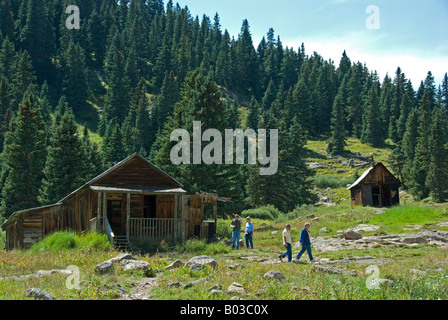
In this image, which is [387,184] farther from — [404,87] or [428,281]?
[404,87]

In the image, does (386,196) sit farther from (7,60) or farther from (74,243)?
(7,60)

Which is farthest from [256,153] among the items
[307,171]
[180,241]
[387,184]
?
[180,241]

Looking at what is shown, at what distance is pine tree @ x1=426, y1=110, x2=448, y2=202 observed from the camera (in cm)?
6159

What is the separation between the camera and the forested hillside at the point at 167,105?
43.3m

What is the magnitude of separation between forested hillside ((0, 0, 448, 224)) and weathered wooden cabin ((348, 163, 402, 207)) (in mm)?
8029

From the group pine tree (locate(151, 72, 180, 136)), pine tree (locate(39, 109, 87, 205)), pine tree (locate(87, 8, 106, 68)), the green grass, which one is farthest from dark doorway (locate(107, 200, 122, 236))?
pine tree (locate(87, 8, 106, 68))

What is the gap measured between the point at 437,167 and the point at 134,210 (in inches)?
1971

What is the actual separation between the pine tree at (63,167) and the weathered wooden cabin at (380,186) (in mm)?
26911

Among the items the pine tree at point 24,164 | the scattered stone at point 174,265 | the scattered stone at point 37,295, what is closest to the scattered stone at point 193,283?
the scattered stone at point 174,265

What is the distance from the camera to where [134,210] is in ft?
93.7

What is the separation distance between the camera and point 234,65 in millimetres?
139750

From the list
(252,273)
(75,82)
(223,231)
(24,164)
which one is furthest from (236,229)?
(75,82)

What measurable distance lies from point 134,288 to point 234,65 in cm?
13128

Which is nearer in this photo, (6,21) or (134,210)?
(134,210)
